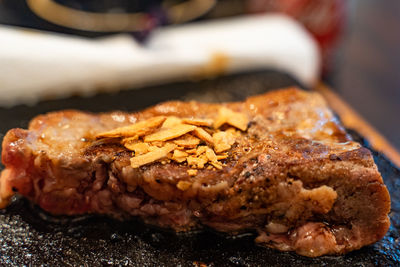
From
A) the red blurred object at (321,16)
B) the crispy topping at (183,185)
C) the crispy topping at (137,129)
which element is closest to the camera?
the crispy topping at (183,185)

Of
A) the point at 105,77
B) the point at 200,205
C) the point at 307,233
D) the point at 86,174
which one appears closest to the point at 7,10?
the point at 105,77

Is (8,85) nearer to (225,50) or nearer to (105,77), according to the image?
(105,77)

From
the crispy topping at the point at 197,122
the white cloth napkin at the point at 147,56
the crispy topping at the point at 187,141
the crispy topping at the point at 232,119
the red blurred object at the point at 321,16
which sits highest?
the red blurred object at the point at 321,16

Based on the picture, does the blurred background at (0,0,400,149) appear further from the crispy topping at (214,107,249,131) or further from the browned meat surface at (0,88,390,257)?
the crispy topping at (214,107,249,131)

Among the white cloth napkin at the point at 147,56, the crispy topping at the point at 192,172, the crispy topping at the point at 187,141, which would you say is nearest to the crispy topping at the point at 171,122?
the crispy topping at the point at 187,141

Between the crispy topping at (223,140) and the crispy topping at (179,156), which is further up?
the crispy topping at (223,140)

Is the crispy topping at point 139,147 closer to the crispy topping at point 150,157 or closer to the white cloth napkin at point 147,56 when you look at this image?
the crispy topping at point 150,157

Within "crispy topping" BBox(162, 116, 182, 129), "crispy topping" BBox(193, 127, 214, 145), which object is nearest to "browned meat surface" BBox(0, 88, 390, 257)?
"crispy topping" BBox(193, 127, 214, 145)

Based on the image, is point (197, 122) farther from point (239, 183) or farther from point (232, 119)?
point (239, 183)
